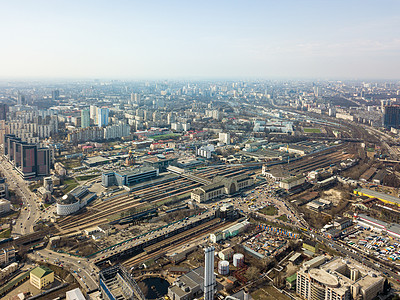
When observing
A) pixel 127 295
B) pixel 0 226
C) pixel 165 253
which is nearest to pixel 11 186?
pixel 0 226

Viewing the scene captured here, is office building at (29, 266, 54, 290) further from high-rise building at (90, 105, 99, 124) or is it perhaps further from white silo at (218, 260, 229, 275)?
high-rise building at (90, 105, 99, 124)

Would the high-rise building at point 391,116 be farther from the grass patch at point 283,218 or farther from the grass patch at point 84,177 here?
the grass patch at point 84,177

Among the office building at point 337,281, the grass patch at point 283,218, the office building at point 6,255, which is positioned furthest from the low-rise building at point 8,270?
the grass patch at point 283,218

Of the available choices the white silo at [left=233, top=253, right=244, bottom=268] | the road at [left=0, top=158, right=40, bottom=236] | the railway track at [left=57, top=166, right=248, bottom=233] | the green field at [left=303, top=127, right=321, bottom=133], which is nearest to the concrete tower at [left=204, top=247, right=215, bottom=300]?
the white silo at [left=233, top=253, right=244, bottom=268]

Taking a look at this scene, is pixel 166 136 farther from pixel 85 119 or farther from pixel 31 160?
pixel 31 160

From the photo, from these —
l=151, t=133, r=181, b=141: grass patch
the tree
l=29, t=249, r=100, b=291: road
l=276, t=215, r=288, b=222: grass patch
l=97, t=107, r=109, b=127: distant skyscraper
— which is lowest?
l=29, t=249, r=100, b=291: road

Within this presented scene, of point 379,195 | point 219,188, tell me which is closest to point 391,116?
point 379,195

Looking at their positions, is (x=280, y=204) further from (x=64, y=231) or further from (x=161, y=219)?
(x=64, y=231)
